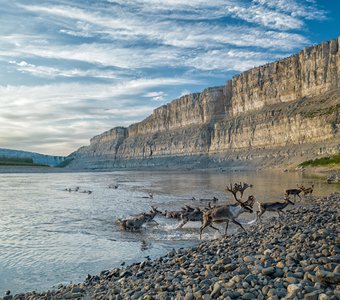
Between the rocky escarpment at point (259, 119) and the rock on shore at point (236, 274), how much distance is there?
→ 6704 cm

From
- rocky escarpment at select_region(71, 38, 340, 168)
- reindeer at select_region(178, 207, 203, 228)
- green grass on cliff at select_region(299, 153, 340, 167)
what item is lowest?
reindeer at select_region(178, 207, 203, 228)

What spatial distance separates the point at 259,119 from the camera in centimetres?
11319

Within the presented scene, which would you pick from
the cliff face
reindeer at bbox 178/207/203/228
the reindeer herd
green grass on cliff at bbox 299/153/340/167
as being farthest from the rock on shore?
the cliff face

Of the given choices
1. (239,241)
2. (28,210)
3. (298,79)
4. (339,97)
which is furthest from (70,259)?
(298,79)

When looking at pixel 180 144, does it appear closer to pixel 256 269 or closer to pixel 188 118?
pixel 188 118

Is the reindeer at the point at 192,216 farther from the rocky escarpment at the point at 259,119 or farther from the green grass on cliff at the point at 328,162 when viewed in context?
the rocky escarpment at the point at 259,119

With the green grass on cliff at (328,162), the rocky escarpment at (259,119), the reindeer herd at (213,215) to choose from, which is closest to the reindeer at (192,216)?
the reindeer herd at (213,215)

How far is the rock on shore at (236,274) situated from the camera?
5801 millimetres

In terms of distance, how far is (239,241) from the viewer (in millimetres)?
10820

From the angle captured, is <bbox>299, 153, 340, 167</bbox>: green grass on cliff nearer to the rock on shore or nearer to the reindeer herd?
the reindeer herd

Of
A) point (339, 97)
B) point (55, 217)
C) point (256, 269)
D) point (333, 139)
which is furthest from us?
point (339, 97)

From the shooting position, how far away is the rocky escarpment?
289 feet

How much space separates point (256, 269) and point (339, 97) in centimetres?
8913

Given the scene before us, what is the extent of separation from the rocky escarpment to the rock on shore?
220ft
